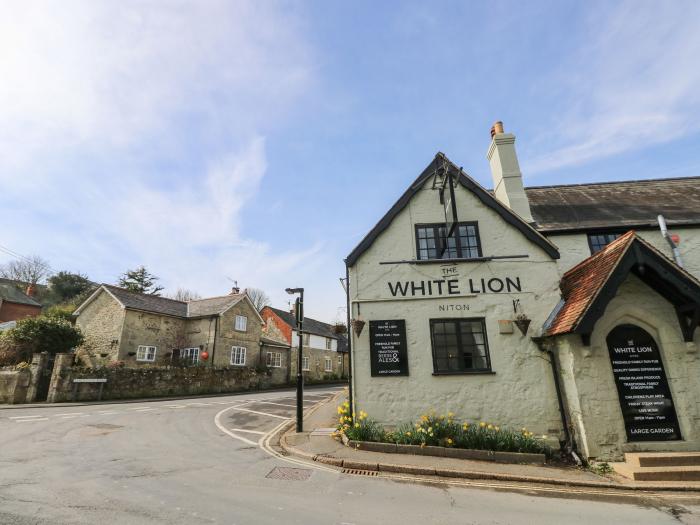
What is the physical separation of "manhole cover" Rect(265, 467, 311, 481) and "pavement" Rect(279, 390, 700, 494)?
0.92m

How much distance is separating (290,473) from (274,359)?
99.2 ft

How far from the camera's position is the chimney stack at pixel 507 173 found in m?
12.8

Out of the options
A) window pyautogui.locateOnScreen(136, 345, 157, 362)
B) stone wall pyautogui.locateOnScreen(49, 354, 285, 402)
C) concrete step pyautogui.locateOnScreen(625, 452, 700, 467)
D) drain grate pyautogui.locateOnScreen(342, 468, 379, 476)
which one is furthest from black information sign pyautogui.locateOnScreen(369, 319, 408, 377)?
window pyautogui.locateOnScreen(136, 345, 157, 362)

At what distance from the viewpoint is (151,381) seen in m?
22.6

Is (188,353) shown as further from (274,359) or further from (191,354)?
(274,359)

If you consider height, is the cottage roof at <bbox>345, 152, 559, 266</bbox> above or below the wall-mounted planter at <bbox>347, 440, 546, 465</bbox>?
above

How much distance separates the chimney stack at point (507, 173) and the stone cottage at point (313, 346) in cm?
2835

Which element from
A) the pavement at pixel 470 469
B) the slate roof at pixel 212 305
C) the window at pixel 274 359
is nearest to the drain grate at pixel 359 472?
the pavement at pixel 470 469

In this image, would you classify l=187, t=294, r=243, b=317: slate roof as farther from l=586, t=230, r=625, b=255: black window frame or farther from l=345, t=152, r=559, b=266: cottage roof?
l=586, t=230, r=625, b=255: black window frame

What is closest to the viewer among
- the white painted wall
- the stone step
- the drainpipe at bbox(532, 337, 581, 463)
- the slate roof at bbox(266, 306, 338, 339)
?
the stone step

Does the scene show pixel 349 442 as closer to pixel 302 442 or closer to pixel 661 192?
pixel 302 442

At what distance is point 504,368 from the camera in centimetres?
970

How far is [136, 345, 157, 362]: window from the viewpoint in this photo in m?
26.8

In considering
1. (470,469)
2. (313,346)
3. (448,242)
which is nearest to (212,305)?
(313,346)
